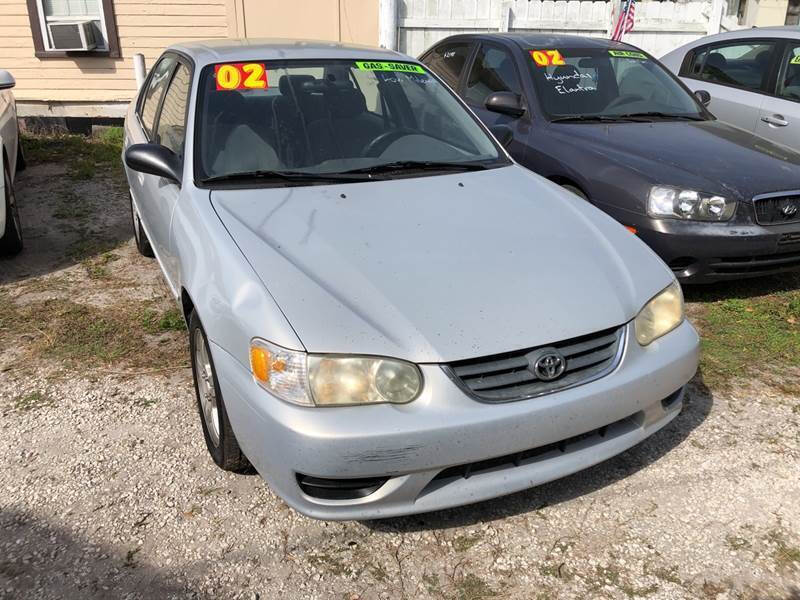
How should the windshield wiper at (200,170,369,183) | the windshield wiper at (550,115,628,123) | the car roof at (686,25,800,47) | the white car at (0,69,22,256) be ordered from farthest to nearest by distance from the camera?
the car roof at (686,25,800,47) → the windshield wiper at (550,115,628,123) → the white car at (0,69,22,256) → the windshield wiper at (200,170,369,183)

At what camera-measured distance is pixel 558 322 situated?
242cm

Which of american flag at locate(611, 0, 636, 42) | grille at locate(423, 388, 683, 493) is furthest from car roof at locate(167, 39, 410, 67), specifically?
american flag at locate(611, 0, 636, 42)

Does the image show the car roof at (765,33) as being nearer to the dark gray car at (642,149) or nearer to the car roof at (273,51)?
the dark gray car at (642,149)

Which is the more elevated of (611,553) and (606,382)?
(606,382)

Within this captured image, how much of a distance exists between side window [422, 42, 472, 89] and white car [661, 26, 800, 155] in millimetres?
2394

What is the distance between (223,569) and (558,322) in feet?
4.73

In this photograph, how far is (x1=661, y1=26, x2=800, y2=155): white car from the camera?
5934 mm

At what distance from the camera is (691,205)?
421cm

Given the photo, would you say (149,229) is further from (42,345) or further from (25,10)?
(25,10)

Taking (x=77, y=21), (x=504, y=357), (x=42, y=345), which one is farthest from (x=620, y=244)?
(x=77, y=21)

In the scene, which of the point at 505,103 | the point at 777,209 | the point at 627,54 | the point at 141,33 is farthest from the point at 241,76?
the point at 141,33

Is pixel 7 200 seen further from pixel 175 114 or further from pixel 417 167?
pixel 417 167

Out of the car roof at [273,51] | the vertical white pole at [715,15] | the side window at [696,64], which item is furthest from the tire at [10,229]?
the vertical white pole at [715,15]

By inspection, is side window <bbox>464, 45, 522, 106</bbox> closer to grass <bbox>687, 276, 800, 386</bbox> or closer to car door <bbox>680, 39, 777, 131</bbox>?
grass <bbox>687, 276, 800, 386</bbox>
